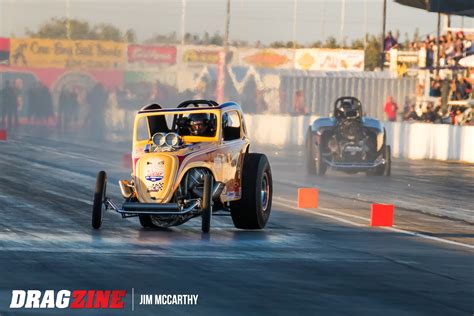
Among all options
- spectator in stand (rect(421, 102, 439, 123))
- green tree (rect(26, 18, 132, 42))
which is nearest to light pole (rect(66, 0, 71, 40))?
green tree (rect(26, 18, 132, 42))

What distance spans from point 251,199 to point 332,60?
75.6 metres

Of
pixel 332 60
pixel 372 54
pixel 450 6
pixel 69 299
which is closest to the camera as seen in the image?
pixel 69 299

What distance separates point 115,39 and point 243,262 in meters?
49.2

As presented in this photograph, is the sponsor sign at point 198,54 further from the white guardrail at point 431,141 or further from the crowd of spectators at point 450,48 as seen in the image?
the white guardrail at point 431,141

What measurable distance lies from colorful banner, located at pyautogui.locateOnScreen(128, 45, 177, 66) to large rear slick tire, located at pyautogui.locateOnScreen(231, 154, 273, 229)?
4504 cm

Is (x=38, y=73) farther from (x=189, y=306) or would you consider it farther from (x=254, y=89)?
(x=189, y=306)

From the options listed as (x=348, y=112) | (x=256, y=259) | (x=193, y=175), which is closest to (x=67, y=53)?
(x=348, y=112)

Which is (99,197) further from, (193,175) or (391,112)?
(391,112)

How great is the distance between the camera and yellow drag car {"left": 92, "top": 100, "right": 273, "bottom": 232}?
666 inches

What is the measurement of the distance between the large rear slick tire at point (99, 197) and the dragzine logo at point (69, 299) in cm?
542

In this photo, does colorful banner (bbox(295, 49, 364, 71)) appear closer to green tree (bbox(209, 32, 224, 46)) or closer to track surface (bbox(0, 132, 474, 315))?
green tree (bbox(209, 32, 224, 46))

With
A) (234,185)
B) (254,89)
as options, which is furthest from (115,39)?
(234,185)

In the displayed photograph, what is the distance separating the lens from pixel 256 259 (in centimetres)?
1461

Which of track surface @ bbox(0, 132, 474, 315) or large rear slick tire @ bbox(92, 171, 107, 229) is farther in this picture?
large rear slick tire @ bbox(92, 171, 107, 229)
